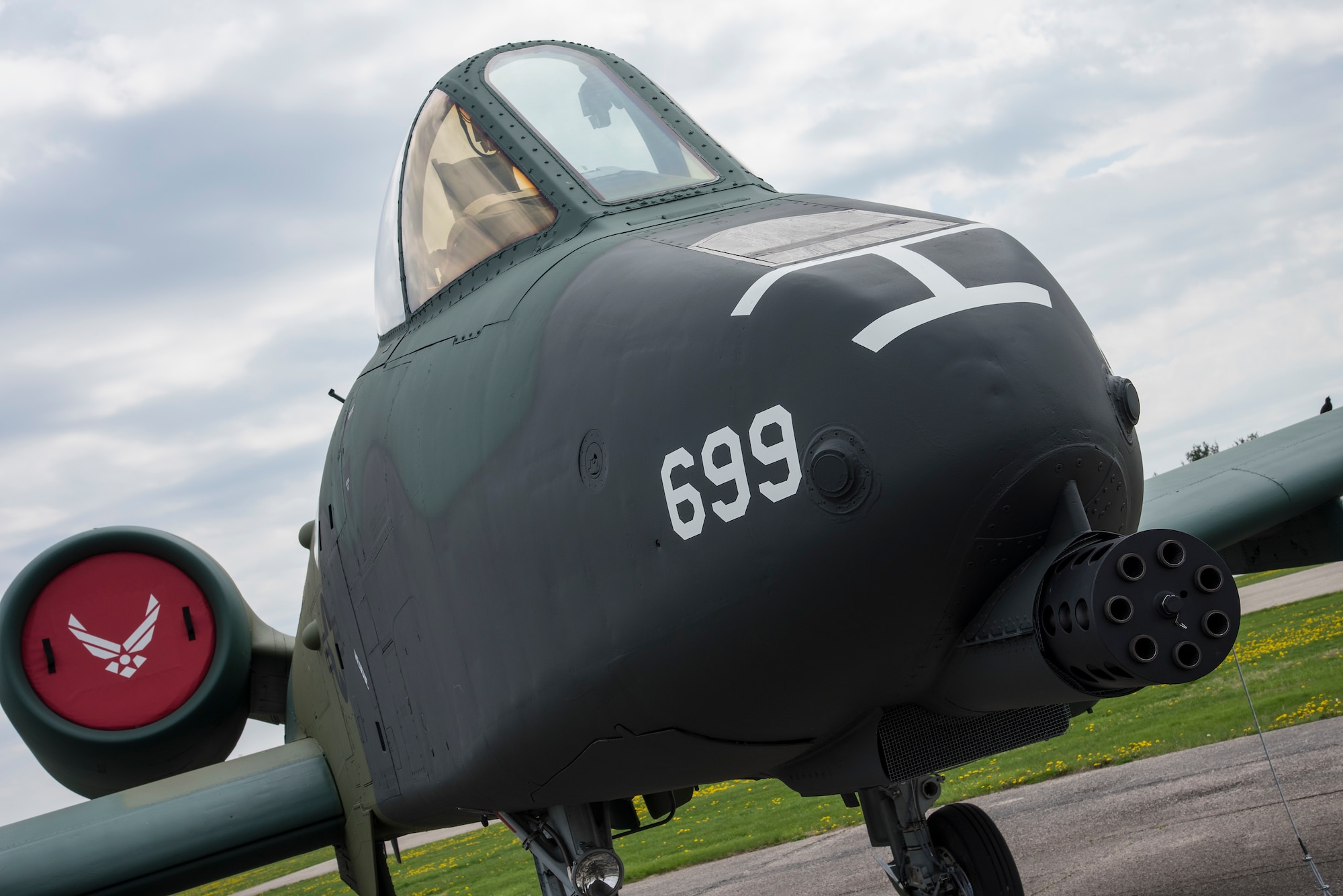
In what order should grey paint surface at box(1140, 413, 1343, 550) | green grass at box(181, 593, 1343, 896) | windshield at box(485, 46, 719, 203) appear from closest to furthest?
1. windshield at box(485, 46, 719, 203)
2. grey paint surface at box(1140, 413, 1343, 550)
3. green grass at box(181, 593, 1343, 896)

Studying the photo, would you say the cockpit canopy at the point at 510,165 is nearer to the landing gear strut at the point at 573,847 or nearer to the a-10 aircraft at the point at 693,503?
the a-10 aircraft at the point at 693,503

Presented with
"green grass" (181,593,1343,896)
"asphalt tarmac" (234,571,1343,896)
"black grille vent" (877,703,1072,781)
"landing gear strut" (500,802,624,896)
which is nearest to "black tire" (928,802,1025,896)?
"asphalt tarmac" (234,571,1343,896)

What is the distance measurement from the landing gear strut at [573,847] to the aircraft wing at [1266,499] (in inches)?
127

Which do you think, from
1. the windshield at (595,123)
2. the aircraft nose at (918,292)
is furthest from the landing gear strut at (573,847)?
the aircraft nose at (918,292)

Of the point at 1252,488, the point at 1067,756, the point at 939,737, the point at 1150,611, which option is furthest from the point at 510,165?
the point at 1067,756

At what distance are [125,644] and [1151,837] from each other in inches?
250

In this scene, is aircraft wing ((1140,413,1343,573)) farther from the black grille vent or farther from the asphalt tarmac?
the black grille vent

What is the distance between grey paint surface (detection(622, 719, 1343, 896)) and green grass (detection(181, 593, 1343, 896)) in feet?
2.05

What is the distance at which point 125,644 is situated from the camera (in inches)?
256

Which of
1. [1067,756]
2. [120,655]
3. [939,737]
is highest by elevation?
[120,655]

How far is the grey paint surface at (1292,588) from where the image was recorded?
71.4ft

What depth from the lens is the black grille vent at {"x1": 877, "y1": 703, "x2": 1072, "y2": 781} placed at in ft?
8.75

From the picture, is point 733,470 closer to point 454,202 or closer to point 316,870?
point 454,202

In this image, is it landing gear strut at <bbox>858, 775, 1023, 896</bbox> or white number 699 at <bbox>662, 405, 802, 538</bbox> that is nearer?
white number 699 at <bbox>662, 405, 802, 538</bbox>
